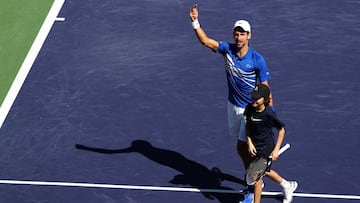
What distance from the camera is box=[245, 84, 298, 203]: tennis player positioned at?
36.4 feet

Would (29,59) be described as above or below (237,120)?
below

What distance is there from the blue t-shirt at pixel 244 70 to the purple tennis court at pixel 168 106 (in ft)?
6.10

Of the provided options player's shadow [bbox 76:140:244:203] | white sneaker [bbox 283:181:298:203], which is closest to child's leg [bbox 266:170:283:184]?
white sneaker [bbox 283:181:298:203]

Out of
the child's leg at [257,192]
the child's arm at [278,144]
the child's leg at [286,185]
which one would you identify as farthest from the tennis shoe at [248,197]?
the child's arm at [278,144]

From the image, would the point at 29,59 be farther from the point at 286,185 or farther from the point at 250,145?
the point at 286,185

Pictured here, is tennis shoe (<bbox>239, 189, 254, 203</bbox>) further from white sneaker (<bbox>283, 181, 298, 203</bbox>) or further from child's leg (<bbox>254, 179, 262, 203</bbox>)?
white sneaker (<bbox>283, 181, 298, 203</bbox>)

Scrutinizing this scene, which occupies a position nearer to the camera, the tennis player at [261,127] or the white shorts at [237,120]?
the tennis player at [261,127]

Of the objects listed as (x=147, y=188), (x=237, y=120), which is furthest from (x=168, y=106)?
(x=237, y=120)

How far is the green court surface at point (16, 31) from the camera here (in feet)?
52.5

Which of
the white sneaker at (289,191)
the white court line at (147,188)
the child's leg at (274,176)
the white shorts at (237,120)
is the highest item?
the white shorts at (237,120)

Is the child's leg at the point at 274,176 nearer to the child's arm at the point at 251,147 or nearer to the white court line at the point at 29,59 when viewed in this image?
the child's arm at the point at 251,147

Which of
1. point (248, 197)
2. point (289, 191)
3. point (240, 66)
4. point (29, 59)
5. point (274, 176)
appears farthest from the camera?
point (29, 59)

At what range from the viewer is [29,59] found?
53.5ft

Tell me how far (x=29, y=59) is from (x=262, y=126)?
21.7 feet
